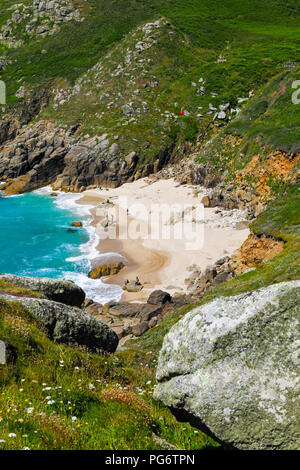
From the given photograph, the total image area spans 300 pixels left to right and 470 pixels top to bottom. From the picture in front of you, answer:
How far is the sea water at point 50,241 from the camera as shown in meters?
38.8

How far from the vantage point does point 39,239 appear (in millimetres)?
51500

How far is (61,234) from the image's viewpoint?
52656 mm

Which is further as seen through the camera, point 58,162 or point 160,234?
point 58,162

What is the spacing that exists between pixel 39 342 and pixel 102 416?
14.2 ft

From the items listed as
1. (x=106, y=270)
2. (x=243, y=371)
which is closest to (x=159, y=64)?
(x=106, y=270)

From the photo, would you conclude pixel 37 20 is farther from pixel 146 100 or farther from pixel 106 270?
pixel 106 270

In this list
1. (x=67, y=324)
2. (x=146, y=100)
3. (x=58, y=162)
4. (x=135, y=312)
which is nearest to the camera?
(x=67, y=324)

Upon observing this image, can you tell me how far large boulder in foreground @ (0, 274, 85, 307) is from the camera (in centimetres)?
1721

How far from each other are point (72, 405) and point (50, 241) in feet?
151

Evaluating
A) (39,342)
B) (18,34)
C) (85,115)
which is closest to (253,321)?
(39,342)

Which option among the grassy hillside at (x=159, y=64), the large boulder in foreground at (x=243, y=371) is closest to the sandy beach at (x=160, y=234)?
the grassy hillside at (x=159, y=64)

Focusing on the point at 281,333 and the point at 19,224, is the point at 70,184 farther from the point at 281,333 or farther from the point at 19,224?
the point at 281,333

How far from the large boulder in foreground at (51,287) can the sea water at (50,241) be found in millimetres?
13749

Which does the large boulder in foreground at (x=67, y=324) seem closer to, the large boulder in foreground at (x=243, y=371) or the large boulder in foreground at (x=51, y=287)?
the large boulder in foreground at (x=51, y=287)
